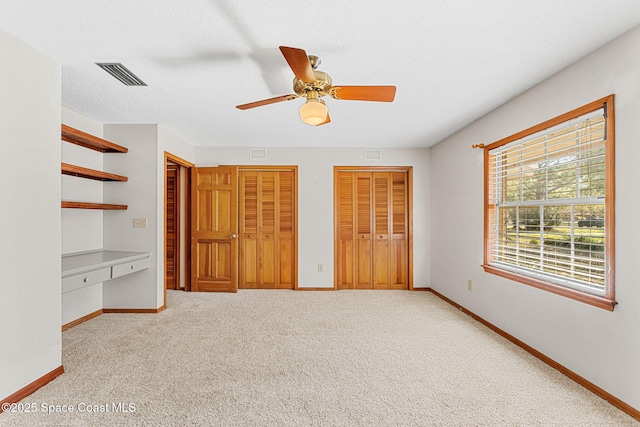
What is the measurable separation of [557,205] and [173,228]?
15.9 feet

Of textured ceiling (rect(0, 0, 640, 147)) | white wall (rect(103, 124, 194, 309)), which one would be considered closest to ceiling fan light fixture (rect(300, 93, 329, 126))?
textured ceiling (rect(0, 0, 640, 147))

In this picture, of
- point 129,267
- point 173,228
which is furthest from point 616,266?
point 173,228

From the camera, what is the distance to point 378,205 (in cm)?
468

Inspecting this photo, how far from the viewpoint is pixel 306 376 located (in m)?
2.12

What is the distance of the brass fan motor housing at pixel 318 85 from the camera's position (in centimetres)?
189

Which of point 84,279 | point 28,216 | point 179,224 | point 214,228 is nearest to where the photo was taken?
point 28,216

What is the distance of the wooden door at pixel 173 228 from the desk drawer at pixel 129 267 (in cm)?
118

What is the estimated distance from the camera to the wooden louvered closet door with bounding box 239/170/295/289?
4.64 m

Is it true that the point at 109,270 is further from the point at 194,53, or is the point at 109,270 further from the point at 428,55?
the point at 428,55

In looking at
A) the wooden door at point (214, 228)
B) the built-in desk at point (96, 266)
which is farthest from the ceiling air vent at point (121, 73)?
the wooden door at point (214, 228)

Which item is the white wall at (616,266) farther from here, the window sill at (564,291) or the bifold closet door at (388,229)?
the bifold closet door at (388,229)

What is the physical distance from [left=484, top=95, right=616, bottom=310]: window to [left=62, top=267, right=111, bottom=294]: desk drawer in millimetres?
3859

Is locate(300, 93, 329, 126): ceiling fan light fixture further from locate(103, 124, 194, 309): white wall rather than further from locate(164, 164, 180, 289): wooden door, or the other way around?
locate(164, 164, 180, 289): wooden door

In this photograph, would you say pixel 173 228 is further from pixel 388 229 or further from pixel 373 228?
pixel 388 229
